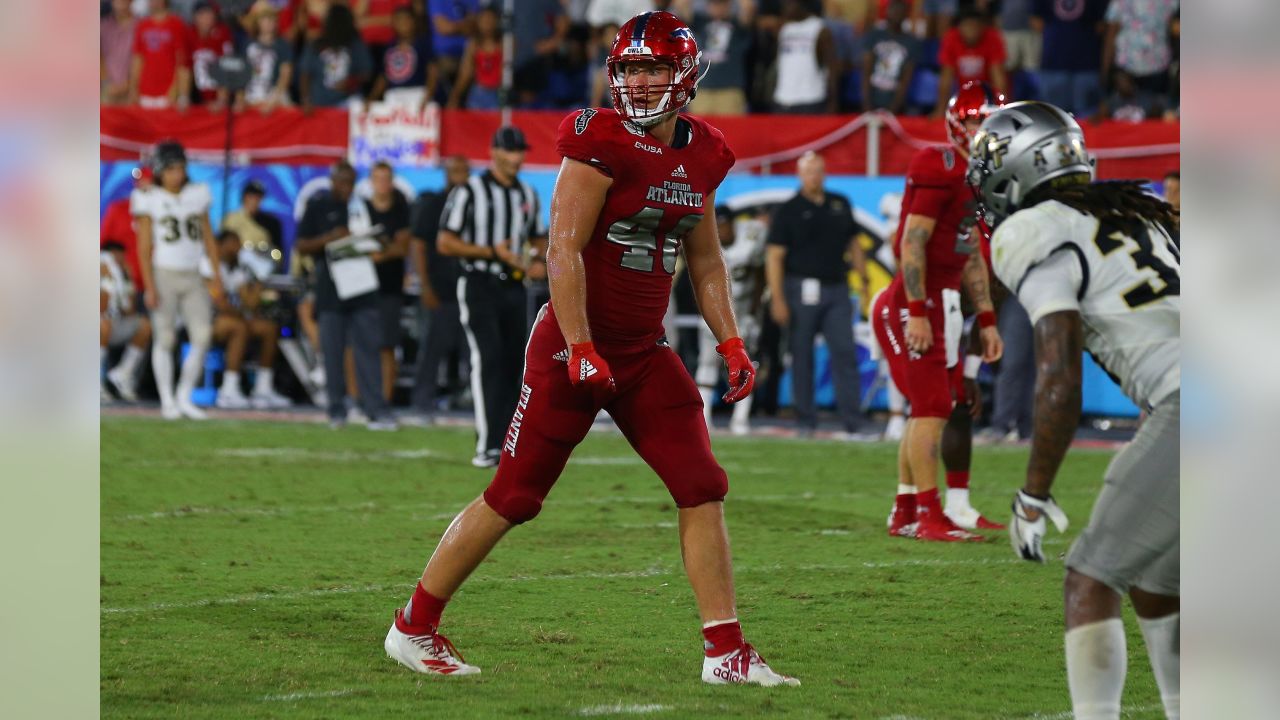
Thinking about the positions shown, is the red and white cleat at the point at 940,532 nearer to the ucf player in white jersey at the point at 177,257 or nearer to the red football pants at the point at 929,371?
the red football pants at the point at 929,371

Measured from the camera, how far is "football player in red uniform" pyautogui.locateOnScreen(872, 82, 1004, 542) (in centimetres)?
799

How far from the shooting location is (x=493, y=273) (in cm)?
1075

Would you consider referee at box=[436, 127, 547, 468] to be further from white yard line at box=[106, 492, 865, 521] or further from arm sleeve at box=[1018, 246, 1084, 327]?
arm sleeve at box=[1018, 246, 1084, 327]

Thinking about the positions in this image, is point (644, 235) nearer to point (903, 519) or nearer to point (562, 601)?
point (562, 601)

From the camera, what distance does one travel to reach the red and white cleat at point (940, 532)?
320 inches

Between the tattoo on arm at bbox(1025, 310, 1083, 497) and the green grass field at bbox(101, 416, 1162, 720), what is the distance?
930 mm

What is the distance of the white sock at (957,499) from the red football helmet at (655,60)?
158 inches

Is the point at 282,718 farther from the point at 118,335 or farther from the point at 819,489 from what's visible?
the point at 118,335

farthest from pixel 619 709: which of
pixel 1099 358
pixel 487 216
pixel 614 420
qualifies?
pixel 487 216

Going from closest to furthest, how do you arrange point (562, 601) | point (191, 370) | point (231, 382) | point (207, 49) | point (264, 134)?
point (562, 601), point (191, 370), point (231, 382), point (264, 134), point (207, 49)

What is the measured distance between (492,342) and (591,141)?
5.84 metres

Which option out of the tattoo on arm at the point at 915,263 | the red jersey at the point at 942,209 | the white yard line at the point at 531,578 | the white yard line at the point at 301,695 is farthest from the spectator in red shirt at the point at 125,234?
the white yard line at the point at 301,695

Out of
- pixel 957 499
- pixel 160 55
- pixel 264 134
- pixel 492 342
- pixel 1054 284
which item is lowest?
pixel 957 499
